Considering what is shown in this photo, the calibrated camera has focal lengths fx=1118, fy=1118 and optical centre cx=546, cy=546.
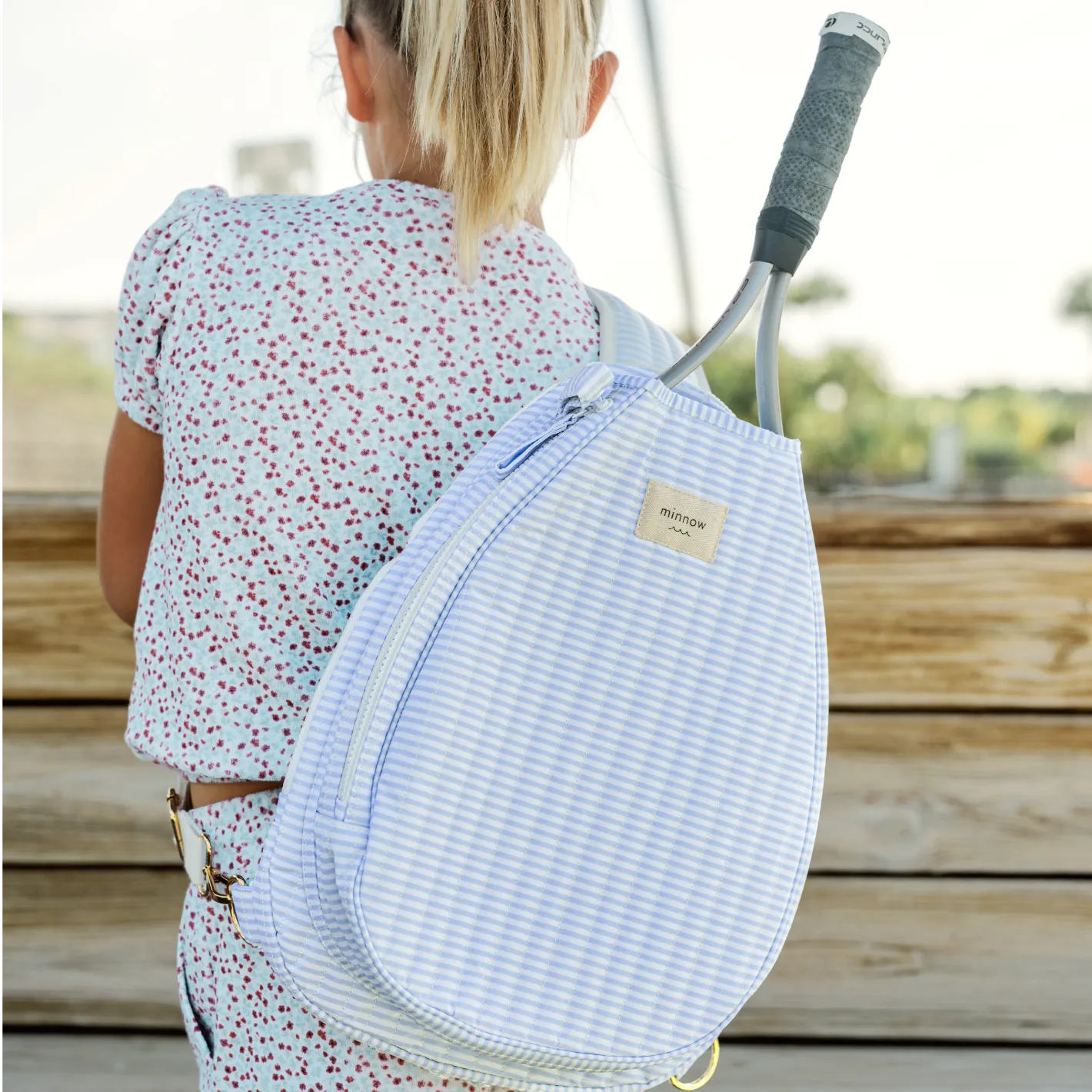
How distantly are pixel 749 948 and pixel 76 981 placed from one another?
0.96 m

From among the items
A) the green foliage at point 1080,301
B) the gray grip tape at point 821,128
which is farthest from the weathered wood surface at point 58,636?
the green foliage at point 1080,301

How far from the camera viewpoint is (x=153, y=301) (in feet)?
1.78

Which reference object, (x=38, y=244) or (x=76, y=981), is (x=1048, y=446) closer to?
(x=38, y=244)

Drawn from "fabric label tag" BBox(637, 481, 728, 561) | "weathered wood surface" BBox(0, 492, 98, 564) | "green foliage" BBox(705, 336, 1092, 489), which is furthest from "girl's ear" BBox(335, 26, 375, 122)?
"green foliage" BBox(705, 336, 1092, 489)

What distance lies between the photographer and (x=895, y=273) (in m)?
13.6

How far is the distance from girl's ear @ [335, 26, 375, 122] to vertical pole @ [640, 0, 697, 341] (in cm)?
102

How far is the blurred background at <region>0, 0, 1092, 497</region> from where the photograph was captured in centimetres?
150

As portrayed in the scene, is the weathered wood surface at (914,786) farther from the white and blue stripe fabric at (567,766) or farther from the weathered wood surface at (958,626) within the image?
the white and blue stripe fabric at (567,766)

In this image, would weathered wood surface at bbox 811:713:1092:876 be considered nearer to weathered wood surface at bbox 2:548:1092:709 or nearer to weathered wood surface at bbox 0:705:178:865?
weathered wood surface at bbox 2:548:1092:709

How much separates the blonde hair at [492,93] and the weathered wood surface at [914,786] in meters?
0.81

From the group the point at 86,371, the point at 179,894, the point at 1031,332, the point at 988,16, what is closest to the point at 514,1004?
the point at 179,894

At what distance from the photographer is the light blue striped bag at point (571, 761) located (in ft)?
1.54

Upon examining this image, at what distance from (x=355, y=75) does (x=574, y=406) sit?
0.23m

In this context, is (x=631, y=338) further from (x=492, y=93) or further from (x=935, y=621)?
(x=935, y=621)
